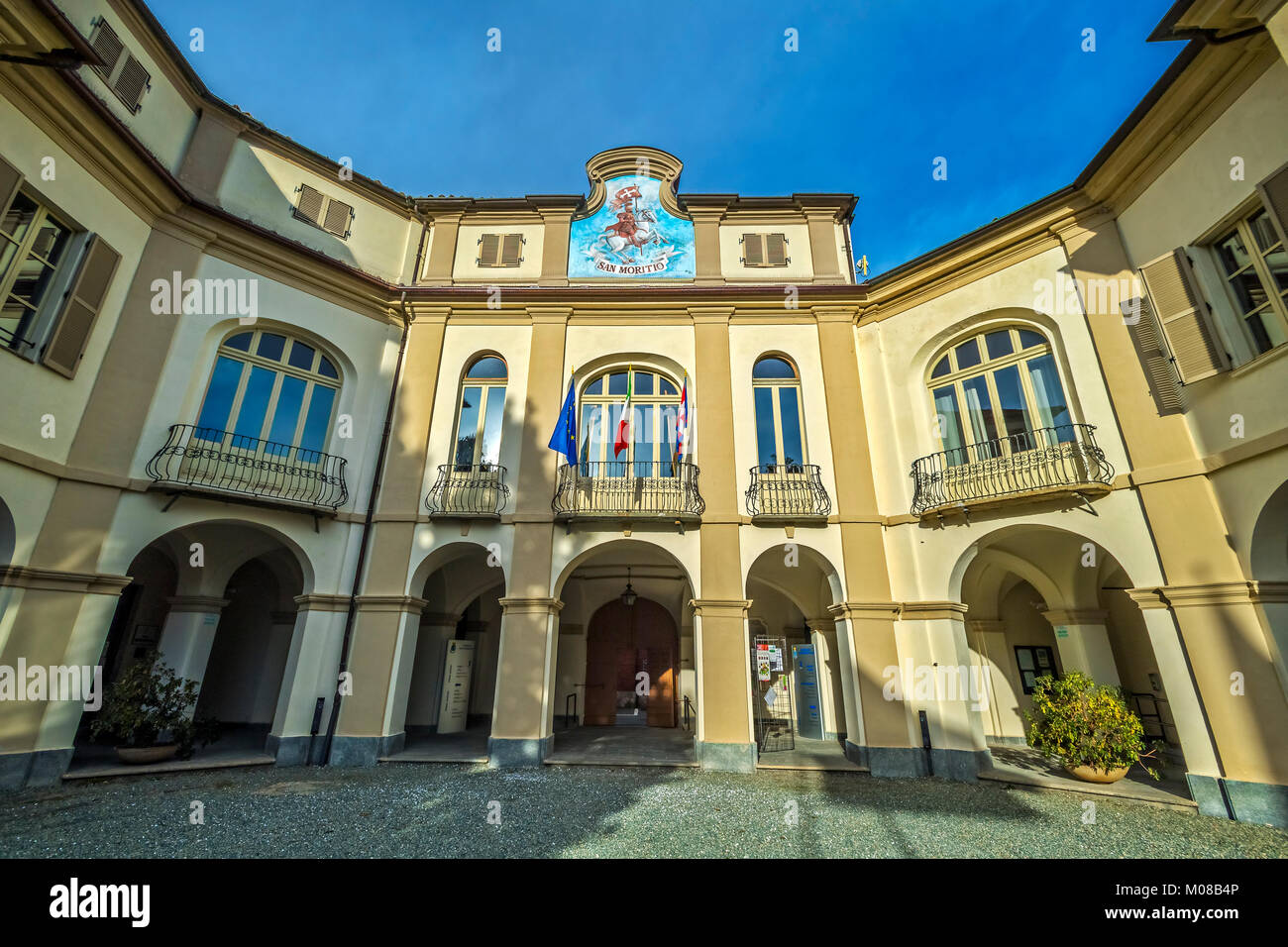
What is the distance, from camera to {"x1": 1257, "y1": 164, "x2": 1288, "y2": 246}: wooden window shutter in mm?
6336

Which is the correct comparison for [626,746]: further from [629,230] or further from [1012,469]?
[629,230]

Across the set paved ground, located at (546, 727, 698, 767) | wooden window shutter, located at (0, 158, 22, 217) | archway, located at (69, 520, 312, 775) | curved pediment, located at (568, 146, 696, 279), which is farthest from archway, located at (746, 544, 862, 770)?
wooden window shutter, located at (0, 158, 22, 217)

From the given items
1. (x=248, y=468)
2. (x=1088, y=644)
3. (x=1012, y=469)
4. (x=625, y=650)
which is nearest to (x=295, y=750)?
(x=248, y=468)

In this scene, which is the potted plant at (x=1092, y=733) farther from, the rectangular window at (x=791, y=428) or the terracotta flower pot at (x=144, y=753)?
the terracotta flower pot at (x=144, y=753)

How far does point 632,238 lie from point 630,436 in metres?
5.17

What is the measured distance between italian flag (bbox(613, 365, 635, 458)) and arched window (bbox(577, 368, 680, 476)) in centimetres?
3

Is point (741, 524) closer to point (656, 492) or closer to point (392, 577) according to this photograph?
point (656, 492)

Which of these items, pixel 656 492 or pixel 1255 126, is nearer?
pixel 1255 126

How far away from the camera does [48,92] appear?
24.5ft

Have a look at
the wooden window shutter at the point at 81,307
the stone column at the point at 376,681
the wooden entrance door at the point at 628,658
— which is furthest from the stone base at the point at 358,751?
the wooden window shutter at the point at 81,307

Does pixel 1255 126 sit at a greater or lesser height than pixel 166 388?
greater

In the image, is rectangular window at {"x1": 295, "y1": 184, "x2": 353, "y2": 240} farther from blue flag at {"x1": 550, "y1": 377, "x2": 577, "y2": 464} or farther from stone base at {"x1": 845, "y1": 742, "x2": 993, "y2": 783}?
stone base at {"x1": 845, "y1": 742, "x2": 993, "y2": 783}
